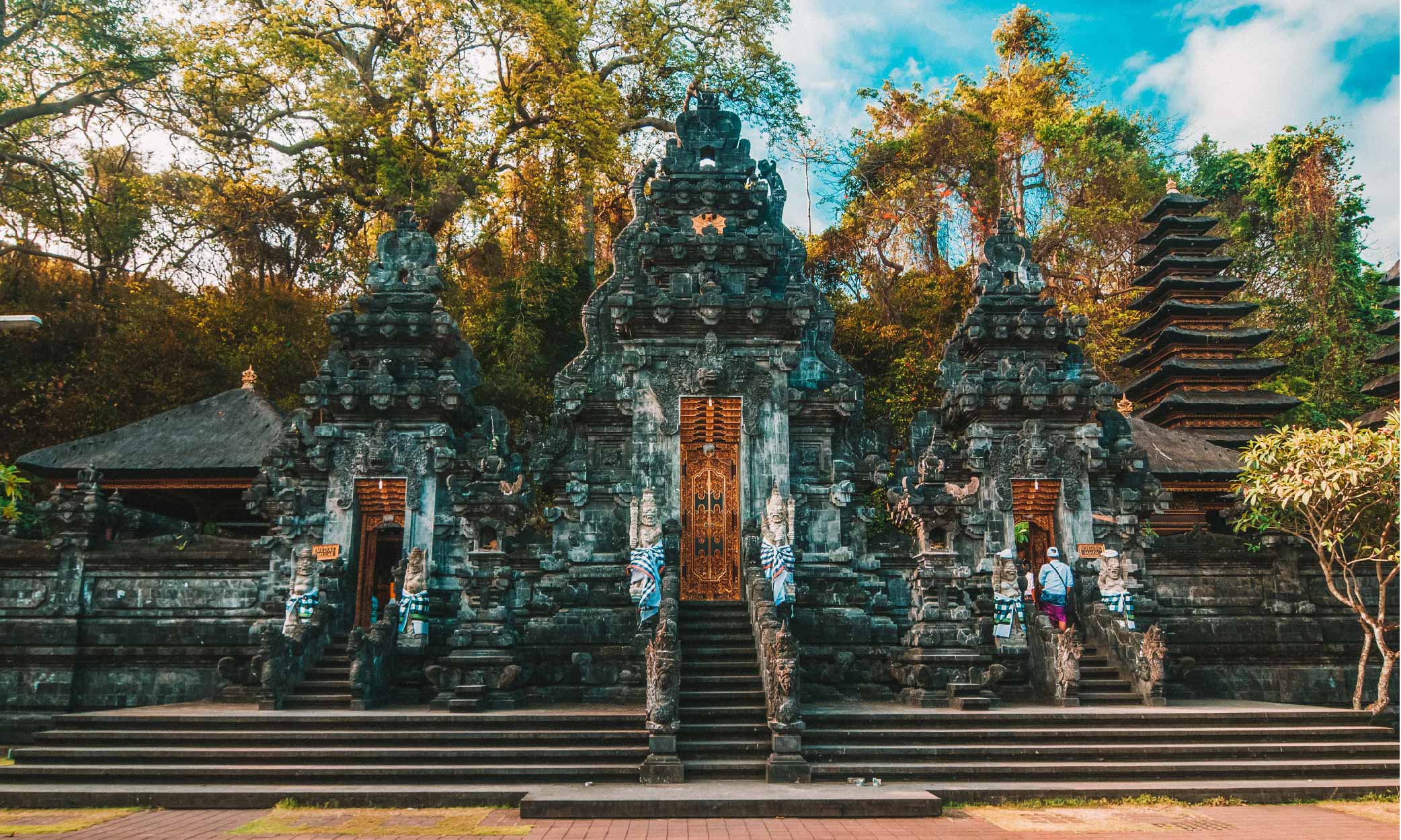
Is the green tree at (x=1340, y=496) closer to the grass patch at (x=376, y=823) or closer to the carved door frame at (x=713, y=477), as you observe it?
the carved door frame at (x=713, y=477)

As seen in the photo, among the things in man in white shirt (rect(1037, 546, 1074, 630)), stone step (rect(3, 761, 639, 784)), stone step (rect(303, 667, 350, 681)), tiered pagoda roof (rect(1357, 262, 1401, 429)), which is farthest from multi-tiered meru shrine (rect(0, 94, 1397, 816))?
tiered pagoda roof (rect(1357, 262, 1401, 429))

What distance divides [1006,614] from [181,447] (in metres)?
15.1

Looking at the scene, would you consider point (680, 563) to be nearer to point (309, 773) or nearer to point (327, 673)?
point (327, 673)

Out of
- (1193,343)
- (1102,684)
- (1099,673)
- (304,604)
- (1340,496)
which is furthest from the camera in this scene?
(1193,343)

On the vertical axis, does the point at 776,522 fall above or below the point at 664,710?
above

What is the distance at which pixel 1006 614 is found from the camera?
13727 millimetres

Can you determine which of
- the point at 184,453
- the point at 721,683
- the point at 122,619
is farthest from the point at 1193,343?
the point at 122,619

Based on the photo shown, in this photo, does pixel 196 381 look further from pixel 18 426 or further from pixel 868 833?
pixel 868 833

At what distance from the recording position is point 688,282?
50.8 ft

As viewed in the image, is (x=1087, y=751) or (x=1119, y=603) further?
(x=1119, y=603)

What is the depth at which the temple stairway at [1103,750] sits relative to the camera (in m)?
9.17

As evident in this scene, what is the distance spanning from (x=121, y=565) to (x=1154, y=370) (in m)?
23.7

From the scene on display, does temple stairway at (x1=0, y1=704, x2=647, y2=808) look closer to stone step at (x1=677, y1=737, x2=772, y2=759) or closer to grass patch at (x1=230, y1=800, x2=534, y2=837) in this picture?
grass patch at (x1=230, y1=800, x2=534, y2=837)

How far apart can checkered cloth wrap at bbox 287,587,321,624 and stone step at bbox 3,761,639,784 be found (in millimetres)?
3866
